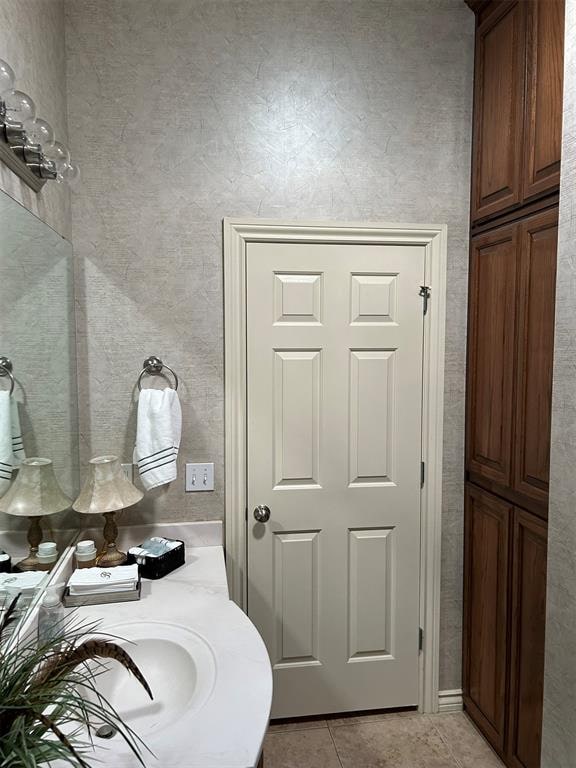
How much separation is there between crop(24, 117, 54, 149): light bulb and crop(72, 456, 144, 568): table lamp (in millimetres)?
980

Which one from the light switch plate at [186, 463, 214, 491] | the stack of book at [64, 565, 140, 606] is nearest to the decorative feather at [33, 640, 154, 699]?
the stack of book at [64, 565, 140, 606]

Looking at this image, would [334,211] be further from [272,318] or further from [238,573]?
[238,573]

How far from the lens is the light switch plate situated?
7.32 feet

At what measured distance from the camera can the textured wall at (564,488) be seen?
1.57 m

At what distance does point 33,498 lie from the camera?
147 cm

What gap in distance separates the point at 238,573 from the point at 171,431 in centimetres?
64

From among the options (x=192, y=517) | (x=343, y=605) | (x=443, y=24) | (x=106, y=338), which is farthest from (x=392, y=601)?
(x=443, y=24)

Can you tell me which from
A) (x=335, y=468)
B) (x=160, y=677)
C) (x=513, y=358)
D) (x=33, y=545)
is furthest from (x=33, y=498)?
(x=513, y=358)

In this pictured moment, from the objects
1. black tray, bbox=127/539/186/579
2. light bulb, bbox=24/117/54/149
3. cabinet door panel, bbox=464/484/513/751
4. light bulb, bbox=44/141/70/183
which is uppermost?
light bulb, bbox=24/117/54/149

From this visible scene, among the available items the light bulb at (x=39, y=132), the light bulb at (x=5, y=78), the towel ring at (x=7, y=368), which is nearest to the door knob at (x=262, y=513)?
the towel ring at (x=7, y=368)

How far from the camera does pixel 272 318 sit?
2.25 metres

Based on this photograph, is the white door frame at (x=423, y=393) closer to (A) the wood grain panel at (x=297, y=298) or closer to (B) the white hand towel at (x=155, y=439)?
(A) the wood grain panel at (x=297, y=298)

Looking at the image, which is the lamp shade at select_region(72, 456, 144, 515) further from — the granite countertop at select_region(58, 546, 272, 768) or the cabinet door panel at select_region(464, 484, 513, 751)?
the cabinet door panel at select_region(464, 484, 513, 751)

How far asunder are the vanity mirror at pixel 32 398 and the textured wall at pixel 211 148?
23 cm
